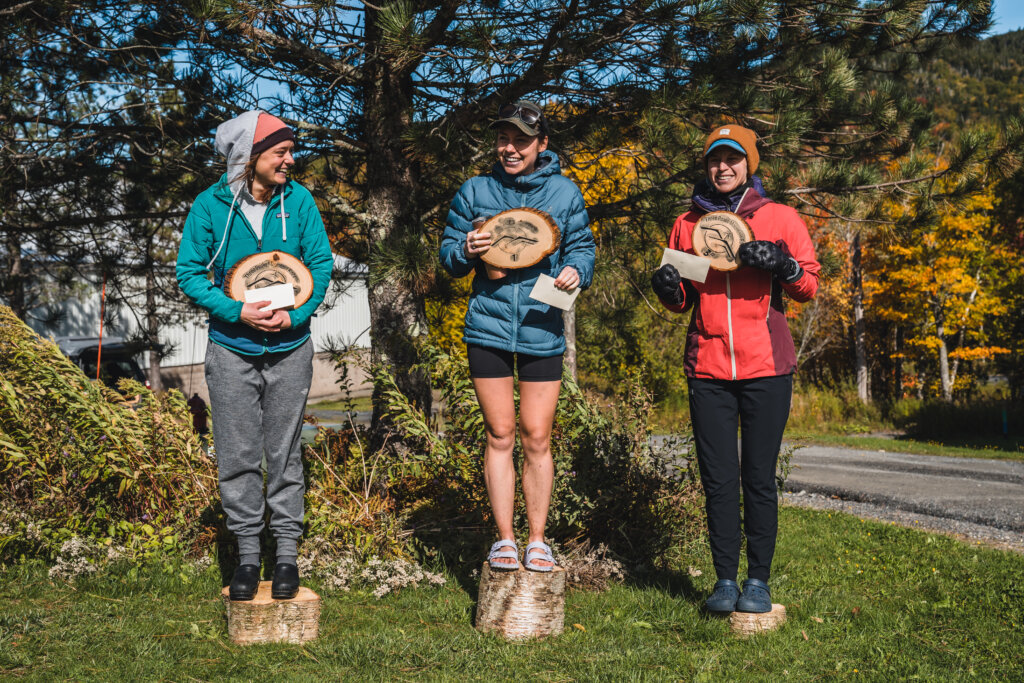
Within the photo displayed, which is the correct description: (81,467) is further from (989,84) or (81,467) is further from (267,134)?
(989,84)

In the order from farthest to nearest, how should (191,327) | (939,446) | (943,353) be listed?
(191,327) < (943,353) < (939,446)

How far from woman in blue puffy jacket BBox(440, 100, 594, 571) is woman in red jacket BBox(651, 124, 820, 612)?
1.61ft

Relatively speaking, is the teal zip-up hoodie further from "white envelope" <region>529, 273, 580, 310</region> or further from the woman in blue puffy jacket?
"white envelope" <region>529, 273, 580, 310</region>

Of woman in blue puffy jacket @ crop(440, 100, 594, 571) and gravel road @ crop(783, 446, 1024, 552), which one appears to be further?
gravel road @ crop(783, 446, 1024, 552)

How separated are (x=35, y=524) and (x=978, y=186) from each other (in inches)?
253

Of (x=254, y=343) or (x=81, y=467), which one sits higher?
(x=254, y=343)

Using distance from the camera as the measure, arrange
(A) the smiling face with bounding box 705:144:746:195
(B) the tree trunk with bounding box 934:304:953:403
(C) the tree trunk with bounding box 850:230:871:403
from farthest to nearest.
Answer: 1. (C) the tree trunk with bounding box 850:230:871:403
2. (B) the tree trunk with bounding box 934:304:953:403
3. (A) the smiling face with bounding box 705:144:746:195

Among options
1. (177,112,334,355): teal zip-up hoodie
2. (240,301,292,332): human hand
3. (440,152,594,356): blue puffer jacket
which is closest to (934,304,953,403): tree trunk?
(440,152,594,356): blue puffer jacket

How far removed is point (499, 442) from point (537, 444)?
166 mm

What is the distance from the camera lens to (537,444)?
3348 millimetres

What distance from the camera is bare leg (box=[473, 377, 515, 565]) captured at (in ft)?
10.9

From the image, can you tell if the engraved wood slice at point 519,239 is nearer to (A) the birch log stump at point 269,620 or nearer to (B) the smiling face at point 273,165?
(B) the smiling face at point 273,165

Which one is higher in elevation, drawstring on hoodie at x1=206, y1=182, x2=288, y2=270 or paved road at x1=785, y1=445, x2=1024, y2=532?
drawstring on hoodie at x1=206, y1=182, x2=288, y2=270

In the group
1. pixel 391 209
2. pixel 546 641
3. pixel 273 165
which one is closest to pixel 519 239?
pixel 273 165
